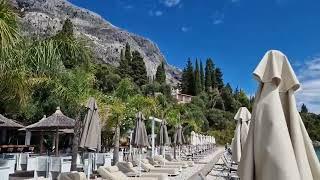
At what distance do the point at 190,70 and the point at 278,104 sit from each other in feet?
278

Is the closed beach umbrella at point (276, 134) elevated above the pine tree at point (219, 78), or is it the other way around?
the pine tree at point (219, 78)

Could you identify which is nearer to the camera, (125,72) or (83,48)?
(83,48)

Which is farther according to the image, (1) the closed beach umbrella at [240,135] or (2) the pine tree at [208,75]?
(2) the pine tree at [208,75]

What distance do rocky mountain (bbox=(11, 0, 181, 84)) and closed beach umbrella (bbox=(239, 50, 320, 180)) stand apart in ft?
361

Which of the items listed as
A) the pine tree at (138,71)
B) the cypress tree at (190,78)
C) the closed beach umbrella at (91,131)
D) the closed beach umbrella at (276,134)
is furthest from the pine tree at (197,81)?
the closed beach umbrella at (276,134)

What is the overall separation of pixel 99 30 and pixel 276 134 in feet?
439

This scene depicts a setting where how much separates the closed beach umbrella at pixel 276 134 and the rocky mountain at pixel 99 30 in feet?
361

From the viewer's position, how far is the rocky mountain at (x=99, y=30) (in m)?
117

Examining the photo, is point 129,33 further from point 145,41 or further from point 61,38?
point 61,38

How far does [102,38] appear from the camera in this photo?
130 metres

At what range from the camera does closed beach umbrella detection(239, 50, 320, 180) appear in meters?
2.88

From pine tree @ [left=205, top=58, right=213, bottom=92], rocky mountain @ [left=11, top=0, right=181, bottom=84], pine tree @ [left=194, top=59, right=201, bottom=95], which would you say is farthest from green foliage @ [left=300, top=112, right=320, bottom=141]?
rocky mountain @ [left=11, top=0, right=181, bottom=84]

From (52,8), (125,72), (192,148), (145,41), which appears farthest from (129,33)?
(192,148)

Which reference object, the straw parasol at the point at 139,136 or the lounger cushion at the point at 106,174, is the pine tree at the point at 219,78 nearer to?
the straw parasol at the point at 139,136
